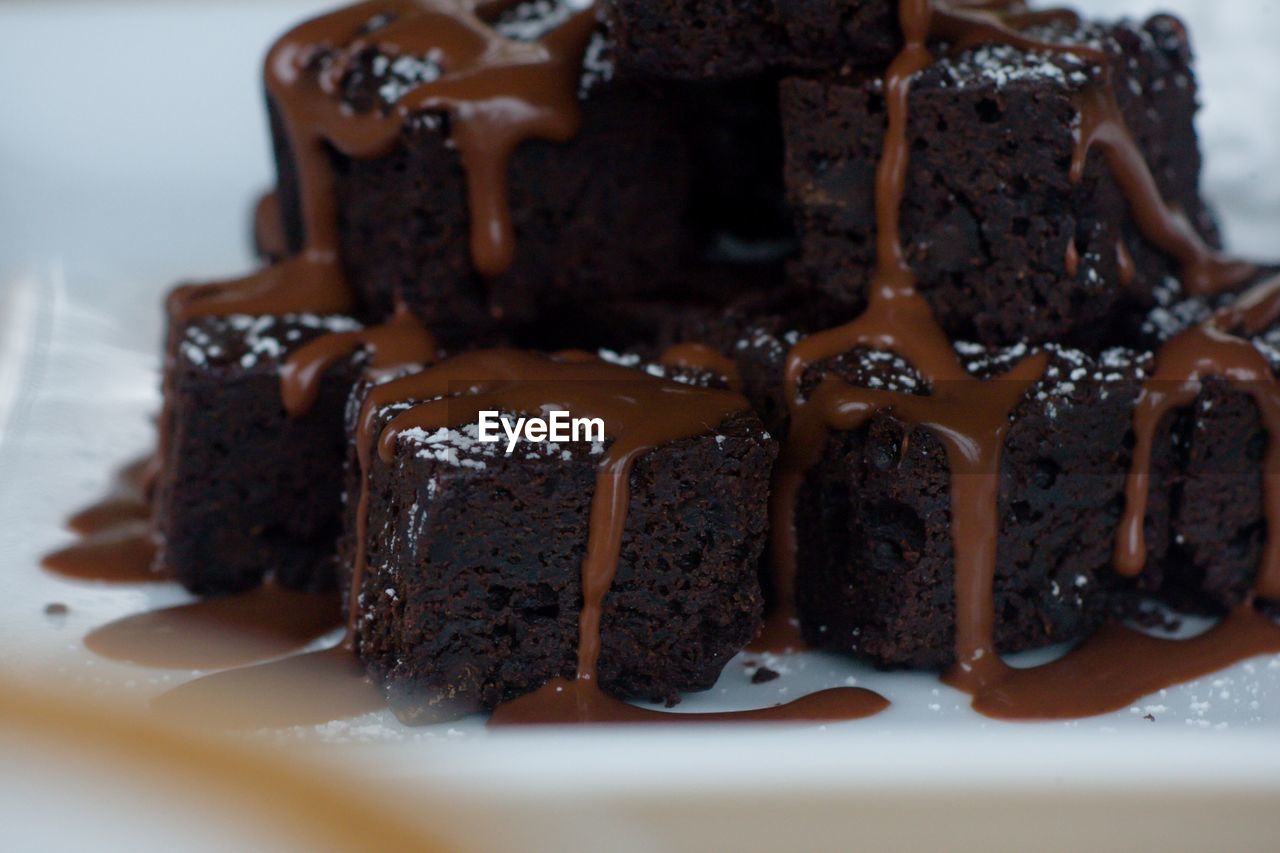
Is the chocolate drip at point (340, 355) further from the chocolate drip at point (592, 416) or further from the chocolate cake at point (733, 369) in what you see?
the chocolate drip at point (592, 416)

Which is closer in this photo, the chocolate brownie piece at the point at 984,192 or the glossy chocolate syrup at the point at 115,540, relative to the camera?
the chocolate brownie piece at the point at 984,192

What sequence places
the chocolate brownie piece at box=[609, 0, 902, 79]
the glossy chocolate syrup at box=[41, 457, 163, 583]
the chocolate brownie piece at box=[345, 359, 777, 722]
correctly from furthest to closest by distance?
the glossy chocolate syrup at box=[41, 457, 163, 583]
the chocolate brownie piece at box=[609, 0, 902, 79]
the chocolate brownie piece at box=[345, 359, 777, 722]

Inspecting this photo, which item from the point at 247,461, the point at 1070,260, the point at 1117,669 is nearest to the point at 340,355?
the point at 247,461

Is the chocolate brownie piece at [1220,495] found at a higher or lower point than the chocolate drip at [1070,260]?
lower

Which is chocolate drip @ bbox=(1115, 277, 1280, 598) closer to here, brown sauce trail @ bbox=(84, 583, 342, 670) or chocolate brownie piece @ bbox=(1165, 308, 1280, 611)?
chocolate brownie piece @ bbox=(1165, 308, 1280, 611)

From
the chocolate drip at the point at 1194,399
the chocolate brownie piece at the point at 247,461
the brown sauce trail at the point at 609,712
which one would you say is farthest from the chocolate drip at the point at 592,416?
the chocolate drip at the point at 1194,399

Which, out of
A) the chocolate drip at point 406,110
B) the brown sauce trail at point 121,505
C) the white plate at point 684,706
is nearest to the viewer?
the white plate at point 684,706

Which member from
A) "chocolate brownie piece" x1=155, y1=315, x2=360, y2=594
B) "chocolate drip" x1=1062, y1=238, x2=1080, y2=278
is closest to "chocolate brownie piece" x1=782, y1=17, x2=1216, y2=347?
"chocolate drip" x1=1062, y1=238, x2=1080, y2=278
